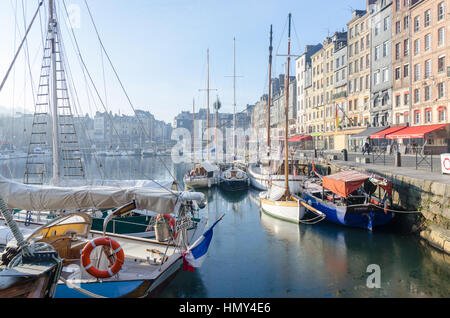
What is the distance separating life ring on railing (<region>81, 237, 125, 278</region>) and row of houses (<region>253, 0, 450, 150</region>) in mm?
31561

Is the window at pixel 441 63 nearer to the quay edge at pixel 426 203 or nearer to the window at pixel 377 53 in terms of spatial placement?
the window at pixel 377 53

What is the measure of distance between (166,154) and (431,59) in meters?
109

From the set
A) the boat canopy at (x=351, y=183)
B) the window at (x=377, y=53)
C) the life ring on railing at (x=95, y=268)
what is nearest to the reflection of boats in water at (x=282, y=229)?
the boat canopy at (x=351, y=183)

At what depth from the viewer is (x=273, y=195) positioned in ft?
74.1

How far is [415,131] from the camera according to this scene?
1213 inches

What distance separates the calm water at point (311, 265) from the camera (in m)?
11.1

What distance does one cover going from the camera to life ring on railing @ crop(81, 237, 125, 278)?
28.3 ft

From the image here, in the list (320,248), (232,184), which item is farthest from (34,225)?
(232,184)

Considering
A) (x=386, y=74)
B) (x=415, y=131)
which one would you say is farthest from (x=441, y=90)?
(x=386, y=74)

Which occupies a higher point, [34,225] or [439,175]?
[439,175]

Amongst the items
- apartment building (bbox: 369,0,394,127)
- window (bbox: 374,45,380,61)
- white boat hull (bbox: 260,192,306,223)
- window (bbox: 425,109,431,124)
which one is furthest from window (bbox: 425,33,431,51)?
white boat hull (bbox: 260,192,306,223)

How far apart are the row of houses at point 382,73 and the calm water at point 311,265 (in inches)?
802

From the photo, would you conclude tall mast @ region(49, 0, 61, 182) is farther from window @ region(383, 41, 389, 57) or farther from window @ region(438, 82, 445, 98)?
window @ region(383, 41, 389, 57)

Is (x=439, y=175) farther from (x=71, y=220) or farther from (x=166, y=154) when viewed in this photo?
(x=166, y=154)
